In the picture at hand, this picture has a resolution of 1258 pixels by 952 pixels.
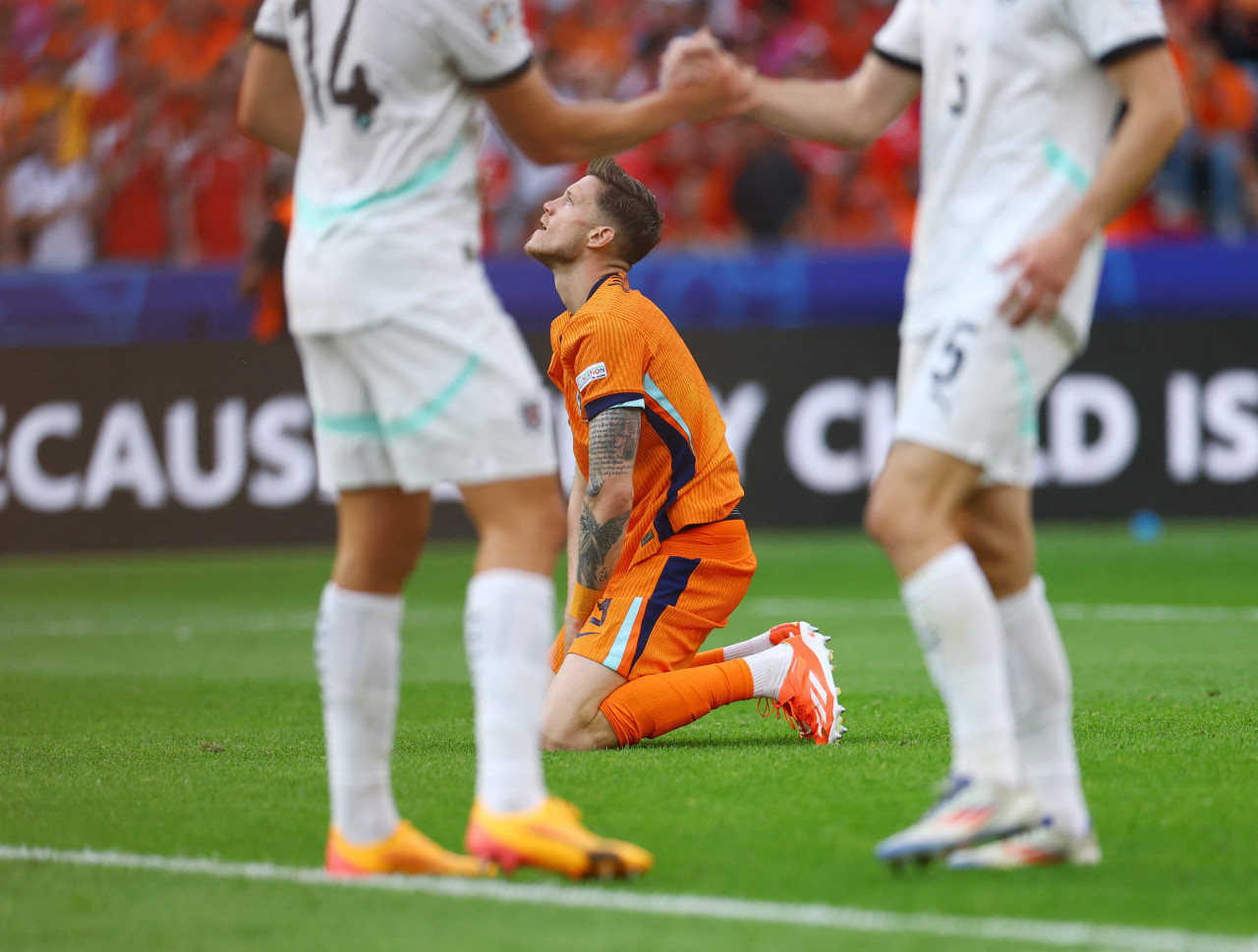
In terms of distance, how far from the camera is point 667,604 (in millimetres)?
5566

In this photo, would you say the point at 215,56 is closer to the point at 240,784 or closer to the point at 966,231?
the point at 240,784

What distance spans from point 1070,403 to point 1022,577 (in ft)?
29.2

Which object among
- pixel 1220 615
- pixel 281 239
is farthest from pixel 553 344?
pixel 281 239

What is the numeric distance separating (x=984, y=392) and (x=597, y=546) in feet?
6.72

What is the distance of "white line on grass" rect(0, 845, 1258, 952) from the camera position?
9.84 ft

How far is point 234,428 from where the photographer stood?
41.1 ft

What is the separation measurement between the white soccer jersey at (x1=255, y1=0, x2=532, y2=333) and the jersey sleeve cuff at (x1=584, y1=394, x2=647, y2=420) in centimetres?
165

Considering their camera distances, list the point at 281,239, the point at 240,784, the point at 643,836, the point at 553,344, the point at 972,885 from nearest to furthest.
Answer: the point at 972,885, the point at 643,836, the point at 240,784, the point at 553,344, the point at 281,239

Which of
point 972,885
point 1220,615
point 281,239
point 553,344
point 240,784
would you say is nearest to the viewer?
point 972,885

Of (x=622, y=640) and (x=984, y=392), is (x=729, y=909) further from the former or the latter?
(x=622, y=640)

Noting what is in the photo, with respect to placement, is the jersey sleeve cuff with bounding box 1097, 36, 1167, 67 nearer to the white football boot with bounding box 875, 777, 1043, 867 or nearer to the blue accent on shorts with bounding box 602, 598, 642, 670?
the white football boot with bounding box 875, 777, 1043, 867

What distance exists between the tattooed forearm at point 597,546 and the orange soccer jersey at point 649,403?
239 millimetres

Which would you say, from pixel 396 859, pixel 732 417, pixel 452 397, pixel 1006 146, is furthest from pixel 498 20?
pixel 732 417

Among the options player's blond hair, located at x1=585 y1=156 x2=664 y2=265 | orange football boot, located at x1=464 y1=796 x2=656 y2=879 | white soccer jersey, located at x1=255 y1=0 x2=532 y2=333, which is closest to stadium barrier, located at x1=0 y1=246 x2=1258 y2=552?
player's blond hair, located at x1=585 y1=156 x2=664 y2=265
